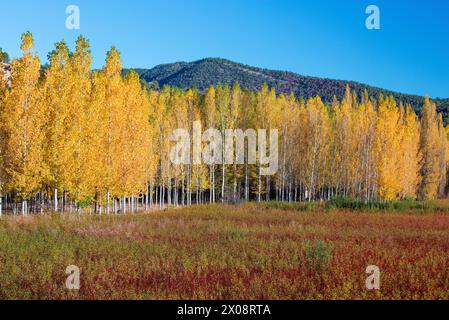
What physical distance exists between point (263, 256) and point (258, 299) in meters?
4.33

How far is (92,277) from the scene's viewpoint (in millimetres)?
9734

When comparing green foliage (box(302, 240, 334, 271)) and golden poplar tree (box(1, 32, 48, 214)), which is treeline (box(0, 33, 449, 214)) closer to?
golden poplar tree (box(1, 32, 48, 214))

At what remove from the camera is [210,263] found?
11477mm

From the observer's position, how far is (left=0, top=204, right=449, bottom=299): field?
8.56m

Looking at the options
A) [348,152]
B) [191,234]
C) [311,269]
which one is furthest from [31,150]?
[348,152]

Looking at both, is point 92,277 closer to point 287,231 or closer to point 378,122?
point 287,231

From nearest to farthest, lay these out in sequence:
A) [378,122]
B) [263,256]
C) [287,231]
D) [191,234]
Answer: [263,256], [191,234], [287,231], [378,122]
